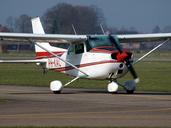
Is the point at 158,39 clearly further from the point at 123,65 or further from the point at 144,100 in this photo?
the point at 144,100

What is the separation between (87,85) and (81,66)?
5.73 meters

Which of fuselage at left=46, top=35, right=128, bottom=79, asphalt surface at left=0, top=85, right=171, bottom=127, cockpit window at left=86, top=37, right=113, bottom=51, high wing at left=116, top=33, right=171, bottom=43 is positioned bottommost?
asphalt surface at left=0, top=85, right=171, bottom=127

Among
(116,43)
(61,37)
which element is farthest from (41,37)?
(116,43)

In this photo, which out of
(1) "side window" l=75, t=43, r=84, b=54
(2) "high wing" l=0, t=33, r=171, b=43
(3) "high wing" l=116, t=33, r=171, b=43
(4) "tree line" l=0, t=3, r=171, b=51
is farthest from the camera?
(4) "tree line" l=0, t=3, r=171, b=51

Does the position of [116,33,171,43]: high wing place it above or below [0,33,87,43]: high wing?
above

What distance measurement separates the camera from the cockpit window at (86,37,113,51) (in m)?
24.7

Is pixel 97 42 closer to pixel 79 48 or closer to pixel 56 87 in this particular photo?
pixel 79 48

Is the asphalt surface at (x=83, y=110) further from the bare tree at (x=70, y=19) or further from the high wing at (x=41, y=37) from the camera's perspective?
the bare tree at (x=70, y=19)

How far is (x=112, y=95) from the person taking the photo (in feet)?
78.6

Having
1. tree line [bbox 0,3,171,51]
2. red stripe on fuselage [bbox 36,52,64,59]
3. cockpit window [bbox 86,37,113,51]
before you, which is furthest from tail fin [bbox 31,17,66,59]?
tree line [bbox 0,3,171,51]

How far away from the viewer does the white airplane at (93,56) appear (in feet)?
79.5

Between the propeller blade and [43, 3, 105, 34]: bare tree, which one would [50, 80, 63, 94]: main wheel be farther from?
[43, 3, 105, 34]: bare tree

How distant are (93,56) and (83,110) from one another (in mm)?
6951

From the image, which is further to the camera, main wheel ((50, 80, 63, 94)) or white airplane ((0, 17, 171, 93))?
main wheel ((50, 80, 63, 94))
